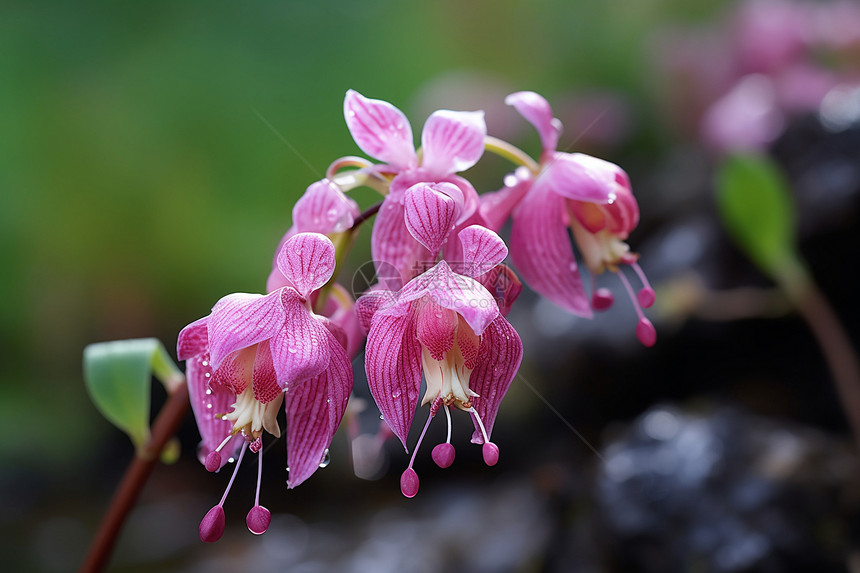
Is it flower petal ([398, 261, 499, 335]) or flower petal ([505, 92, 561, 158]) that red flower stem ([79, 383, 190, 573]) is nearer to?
flower petal ([398, 261, 499, 335])

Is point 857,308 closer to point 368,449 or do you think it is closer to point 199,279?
point 368,449

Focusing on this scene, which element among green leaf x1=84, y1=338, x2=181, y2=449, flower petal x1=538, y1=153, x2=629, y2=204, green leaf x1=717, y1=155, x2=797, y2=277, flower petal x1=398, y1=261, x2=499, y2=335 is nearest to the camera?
flower petal x1=398, y1=261, x2=499, y2=335

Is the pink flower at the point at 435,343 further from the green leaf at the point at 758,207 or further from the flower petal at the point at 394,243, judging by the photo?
the green leaf at the point at 758,207

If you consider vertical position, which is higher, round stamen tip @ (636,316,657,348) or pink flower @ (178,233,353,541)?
pink flower @ (178,233,353,541)

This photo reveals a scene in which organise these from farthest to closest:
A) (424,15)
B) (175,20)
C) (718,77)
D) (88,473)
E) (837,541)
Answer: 1. (424,15)
2. (175,20)
3. (718,77)
4. (88,473)
5. (837,541)

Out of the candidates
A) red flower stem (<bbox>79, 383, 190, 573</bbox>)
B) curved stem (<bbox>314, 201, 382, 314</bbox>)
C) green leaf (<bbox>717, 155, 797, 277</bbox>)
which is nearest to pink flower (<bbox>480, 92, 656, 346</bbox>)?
curved stem (<bbox>314, 201, 382, 314</bbox>)

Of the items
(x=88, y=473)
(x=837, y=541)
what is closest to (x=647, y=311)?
(x=837, y=541)

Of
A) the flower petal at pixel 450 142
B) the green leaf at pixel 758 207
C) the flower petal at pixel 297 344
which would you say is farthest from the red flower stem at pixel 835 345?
the flower petal at pixel 297 344
